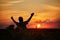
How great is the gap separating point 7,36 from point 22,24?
521 millimetres

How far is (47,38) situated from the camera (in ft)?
30.3

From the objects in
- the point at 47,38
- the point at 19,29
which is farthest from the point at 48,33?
the point at 19,29

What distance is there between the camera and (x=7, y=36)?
9195 millimetres

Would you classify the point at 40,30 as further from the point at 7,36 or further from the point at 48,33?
the point at 7,36

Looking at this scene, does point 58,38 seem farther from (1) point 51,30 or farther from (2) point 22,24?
(2) point 22,24

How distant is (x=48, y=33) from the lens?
9281 mm

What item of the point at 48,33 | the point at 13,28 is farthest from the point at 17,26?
the point at 48,33

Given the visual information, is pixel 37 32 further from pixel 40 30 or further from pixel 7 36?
pixel 7 36

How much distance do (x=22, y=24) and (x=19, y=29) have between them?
38cm

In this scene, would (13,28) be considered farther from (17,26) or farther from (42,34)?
(42,34)

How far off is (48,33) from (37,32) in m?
0.27

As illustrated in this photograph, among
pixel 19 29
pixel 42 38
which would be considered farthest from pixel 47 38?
pixel 19 29

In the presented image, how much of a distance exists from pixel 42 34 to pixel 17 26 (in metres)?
0.65

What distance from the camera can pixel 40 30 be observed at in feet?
30.5
